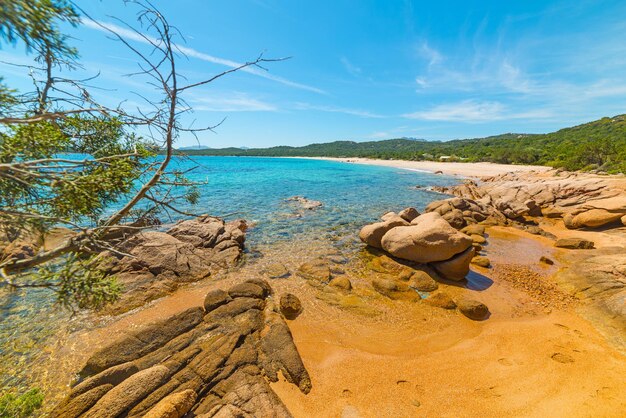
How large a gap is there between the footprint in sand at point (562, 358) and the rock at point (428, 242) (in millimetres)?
4300

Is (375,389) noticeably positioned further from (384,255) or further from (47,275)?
(384,255)

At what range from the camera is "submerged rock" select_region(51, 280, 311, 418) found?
4145 mm

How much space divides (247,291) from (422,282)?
663cm

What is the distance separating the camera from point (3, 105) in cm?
304

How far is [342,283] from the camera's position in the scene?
9102 millimetres

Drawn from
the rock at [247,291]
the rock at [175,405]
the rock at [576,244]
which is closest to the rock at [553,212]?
the rock at [576,244]

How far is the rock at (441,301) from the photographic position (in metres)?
7.88

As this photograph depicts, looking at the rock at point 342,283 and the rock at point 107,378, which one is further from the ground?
the rock at point 107,378

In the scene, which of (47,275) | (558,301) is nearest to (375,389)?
(47,275)

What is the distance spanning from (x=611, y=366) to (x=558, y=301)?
10.0ft

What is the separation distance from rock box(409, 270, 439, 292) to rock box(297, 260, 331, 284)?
338 cm

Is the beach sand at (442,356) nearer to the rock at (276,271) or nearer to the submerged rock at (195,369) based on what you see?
the submerged rock at (195,369)

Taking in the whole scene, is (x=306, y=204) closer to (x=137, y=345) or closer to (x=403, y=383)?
(x=137, y=345)

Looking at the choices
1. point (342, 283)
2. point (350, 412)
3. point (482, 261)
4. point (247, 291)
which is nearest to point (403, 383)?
point (350, 412)
